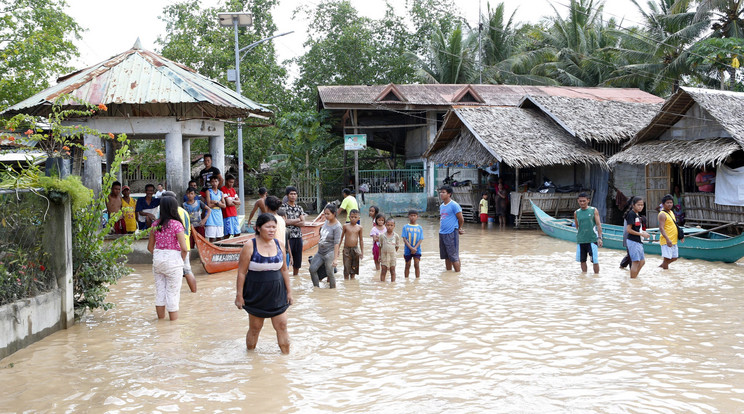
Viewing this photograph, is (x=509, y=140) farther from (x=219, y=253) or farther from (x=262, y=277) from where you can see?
(x=262, y=277)

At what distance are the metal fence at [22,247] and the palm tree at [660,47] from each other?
2528 cm

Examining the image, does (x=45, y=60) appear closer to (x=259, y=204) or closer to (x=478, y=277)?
(x=259, y=204)

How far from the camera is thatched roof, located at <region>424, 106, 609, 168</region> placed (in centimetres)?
1898

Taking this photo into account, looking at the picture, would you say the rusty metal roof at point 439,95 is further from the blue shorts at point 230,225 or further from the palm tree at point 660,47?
the blue shorts at point 230,225

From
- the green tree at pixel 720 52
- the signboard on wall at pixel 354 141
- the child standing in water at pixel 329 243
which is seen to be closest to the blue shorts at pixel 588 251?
the child standing in water at pixel 329 243

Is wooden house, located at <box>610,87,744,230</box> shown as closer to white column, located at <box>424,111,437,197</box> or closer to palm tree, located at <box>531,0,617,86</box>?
white column, located at <box>424,111,437,197</box>

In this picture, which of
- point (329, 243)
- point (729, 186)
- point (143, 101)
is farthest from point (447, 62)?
point (329, 243)

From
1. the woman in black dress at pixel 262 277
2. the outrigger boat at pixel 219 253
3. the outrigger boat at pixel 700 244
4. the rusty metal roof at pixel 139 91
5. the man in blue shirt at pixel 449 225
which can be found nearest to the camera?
the woman in black dress at pixel 262 277

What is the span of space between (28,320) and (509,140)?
1530 centimetres

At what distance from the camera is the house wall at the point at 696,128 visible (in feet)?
51.6

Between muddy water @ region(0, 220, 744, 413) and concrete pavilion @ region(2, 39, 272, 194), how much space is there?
367 centimetres

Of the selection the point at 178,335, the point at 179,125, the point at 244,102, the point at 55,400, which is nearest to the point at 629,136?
the point at 244,102

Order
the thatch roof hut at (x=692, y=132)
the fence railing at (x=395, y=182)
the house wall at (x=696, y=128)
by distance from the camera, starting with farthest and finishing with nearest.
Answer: the fence railing at (x=395, y=182)
the house wall at (x=696, y=128)
the thatch roof hut at (x=692, y=132)

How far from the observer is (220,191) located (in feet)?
41.5
